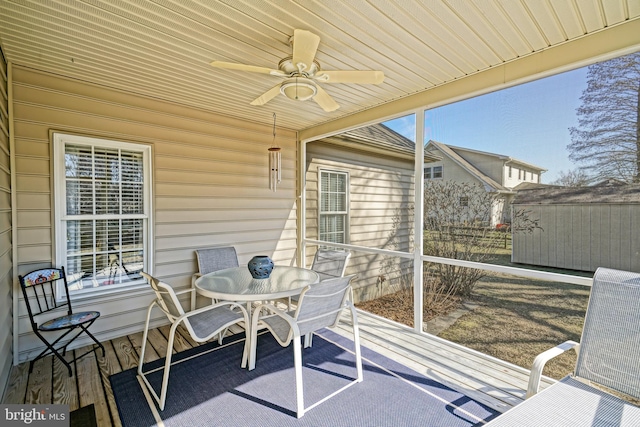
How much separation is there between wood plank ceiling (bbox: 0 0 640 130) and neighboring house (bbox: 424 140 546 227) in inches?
31.5

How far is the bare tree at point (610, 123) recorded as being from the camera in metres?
2.27

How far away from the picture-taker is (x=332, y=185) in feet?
16.6

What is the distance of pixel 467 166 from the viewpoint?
3188 mm

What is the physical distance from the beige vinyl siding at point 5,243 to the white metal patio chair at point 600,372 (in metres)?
3.64

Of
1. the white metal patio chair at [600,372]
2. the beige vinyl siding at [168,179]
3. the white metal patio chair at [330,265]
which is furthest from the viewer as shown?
the white metal patio chair at [330,265]

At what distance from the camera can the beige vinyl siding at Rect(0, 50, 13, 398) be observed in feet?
8.10

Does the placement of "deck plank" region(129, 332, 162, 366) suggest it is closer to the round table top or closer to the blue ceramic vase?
the round table top

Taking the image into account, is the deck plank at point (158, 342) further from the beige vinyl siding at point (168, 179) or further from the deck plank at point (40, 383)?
the deck plank at point (40, 383)

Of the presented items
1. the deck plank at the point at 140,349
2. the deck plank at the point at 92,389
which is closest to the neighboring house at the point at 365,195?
the deck plank at the point at 140,349

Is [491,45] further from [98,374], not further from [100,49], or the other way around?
[98,374]

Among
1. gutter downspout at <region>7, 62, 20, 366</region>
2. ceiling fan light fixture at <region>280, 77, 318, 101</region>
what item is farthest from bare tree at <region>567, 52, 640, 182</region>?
gutter downspout at <region>7, 62, 20, 366</region>

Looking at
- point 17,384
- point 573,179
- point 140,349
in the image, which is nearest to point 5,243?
point 17,384

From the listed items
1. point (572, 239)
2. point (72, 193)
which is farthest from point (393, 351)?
point (72, 193)

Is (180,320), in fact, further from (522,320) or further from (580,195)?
(580,195)
